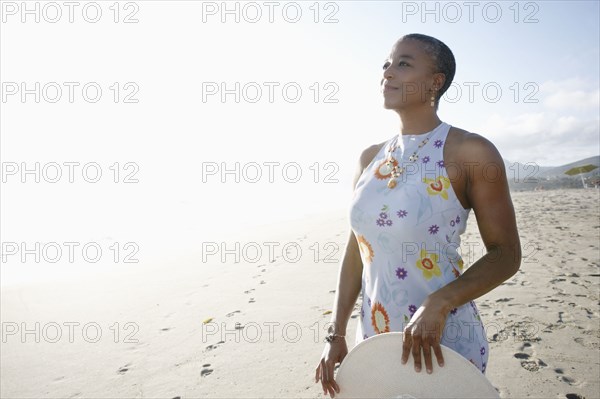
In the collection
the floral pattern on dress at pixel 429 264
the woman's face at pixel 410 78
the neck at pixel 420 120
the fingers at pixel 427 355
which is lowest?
the fingers at pixel 427 355

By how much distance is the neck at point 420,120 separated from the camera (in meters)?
2.04

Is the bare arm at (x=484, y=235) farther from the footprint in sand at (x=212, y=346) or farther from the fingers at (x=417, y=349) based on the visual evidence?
the footprint in sand at (x=212, y=346)

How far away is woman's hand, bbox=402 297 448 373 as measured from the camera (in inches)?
60.2

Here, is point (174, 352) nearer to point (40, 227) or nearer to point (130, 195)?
point (40, 227)

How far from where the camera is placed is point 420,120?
2.06 m

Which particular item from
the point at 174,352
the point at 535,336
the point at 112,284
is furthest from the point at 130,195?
the point at 535,336

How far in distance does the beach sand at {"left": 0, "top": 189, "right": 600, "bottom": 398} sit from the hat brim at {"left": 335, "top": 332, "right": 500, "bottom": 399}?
2.20 meters

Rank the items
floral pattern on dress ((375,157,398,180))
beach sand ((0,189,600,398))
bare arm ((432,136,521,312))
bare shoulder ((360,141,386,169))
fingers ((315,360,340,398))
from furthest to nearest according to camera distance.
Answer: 1. beach sand ((0,189,600,398))
2. bare shoulder ((360,141,386,169))
3. floral pattern on dress ((375,157,398,180))
4. fingers ((315,360,340,398))
5. bare arm ((432,136,521,312))

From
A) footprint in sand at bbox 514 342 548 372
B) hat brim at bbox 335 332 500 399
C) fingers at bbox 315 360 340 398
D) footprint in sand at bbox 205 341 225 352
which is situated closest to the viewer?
hat brim at bbox 335 332 500 399

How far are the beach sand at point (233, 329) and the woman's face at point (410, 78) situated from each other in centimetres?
294

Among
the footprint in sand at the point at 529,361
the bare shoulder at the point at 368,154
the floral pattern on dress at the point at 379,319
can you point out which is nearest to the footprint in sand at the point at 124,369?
the floral pattern on dress at the point at 379,319

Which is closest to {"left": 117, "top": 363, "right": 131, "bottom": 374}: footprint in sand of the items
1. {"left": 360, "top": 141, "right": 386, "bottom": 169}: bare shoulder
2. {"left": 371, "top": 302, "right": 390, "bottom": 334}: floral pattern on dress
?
{"left": 371, "top": 302, "right": 390, "bottom": 334}: floral pattern on dress

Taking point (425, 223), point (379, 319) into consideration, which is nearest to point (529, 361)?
point (379, 319)

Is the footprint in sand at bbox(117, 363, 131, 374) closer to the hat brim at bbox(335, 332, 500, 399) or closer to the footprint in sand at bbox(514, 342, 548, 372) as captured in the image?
the hat brim at bbox(335, 332, 500, 399)
